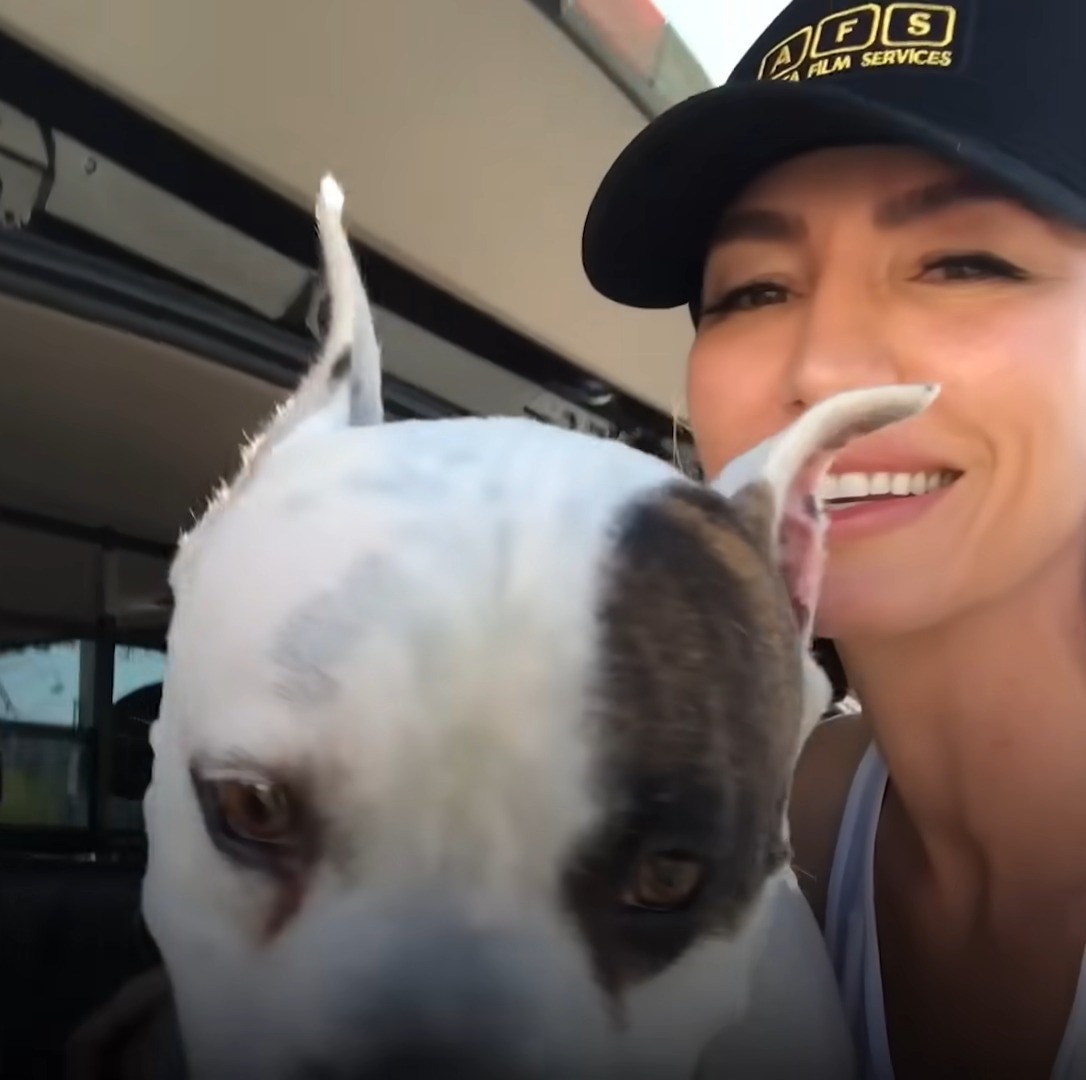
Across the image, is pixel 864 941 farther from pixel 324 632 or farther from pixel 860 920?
pixel 324 632

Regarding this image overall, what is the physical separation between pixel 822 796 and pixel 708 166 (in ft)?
2.18

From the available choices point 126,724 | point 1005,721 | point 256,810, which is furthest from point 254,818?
point 126,724

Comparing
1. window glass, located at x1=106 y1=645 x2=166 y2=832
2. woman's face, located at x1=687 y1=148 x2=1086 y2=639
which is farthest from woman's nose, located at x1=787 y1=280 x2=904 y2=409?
window glass, located at x1=106 y1=645 x2=166 y2=832

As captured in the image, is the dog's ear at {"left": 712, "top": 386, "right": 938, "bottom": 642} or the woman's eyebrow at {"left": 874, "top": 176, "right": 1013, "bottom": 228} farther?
the woman's eyebrow at {"left": 874, "top": 176, "right": 1013, "bottom": 228}

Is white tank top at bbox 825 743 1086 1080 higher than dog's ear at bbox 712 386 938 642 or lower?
lower

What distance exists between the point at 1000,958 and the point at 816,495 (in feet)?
1.93

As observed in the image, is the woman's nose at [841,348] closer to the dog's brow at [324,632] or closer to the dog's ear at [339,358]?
the dog's ear at [339,358]

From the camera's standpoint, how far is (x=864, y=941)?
1202 millimetres

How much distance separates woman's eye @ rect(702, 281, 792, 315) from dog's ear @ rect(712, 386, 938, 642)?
393 mm

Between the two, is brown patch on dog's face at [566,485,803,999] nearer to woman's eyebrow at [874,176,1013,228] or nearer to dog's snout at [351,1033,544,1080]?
dog's snout at [351,1033,544,1080]

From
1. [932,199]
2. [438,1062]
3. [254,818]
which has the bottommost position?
[438,1062]

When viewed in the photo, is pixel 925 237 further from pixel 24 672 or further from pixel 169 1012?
pixel 24 672

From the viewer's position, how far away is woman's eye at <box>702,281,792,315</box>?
1259 mm

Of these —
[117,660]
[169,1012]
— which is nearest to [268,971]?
[169,1012]
